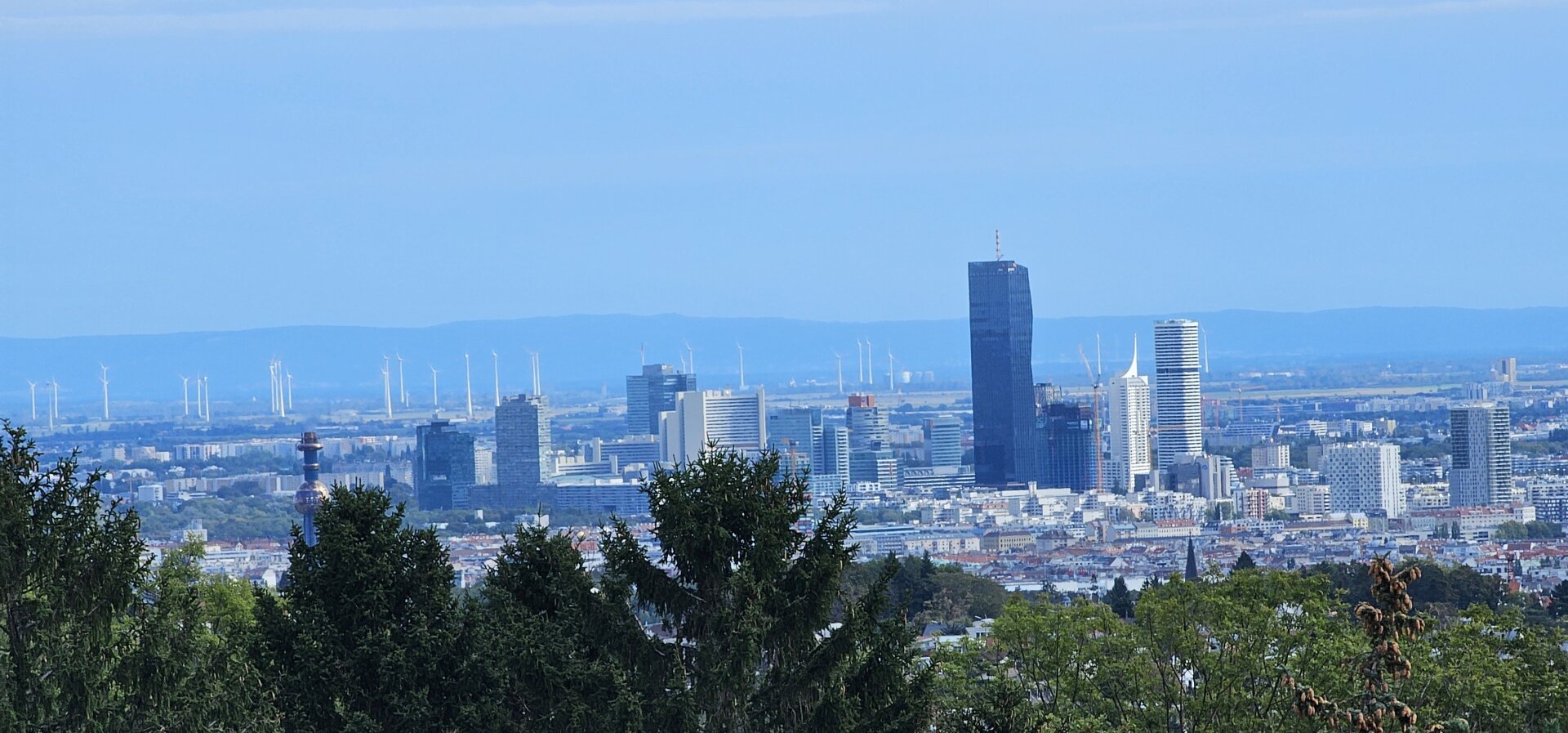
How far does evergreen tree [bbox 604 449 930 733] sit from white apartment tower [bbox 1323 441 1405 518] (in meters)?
150

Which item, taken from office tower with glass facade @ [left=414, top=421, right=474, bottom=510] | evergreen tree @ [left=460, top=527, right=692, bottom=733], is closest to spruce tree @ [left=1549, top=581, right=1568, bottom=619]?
evergreen tree @ [left=460, top=527, right=692, bottom=733]

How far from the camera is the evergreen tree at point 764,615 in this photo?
1563cm

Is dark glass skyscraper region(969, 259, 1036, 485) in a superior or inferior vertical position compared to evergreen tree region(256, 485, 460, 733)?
inferior

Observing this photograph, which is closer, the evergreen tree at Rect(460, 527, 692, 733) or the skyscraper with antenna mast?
the evergreen tree at Rect(460, 527, 692, 733)

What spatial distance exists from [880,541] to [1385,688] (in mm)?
130238

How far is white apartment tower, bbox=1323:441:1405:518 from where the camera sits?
163875mm

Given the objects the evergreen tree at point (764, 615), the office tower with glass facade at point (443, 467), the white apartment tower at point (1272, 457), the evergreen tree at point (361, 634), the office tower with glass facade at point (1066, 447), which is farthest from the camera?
the white apartment tower at point (1272, 457)

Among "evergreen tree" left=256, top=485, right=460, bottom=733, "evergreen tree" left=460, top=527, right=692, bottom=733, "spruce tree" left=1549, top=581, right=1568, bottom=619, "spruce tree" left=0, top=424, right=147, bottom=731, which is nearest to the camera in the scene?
"spruce tree" left=0, top=424, right=147, bottom=731

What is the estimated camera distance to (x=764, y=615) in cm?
1562

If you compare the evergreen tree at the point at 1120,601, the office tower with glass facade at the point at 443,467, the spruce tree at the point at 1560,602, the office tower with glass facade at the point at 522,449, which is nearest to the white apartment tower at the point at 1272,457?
the office tower with glass facade at the point at 522,449

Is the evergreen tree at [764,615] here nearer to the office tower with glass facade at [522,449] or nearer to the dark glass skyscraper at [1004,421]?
the office tower with glass facade at [522,449]

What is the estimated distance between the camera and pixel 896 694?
623 inches

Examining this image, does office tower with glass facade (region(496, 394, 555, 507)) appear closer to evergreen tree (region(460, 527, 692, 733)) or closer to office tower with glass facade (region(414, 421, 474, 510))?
office tower with glass facade (region(414, 421, 474, 510))

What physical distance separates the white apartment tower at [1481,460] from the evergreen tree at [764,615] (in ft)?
483
